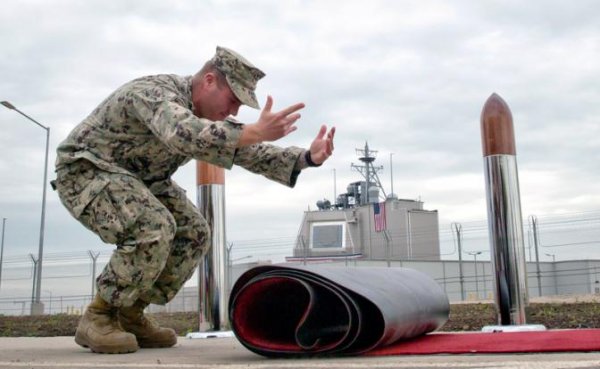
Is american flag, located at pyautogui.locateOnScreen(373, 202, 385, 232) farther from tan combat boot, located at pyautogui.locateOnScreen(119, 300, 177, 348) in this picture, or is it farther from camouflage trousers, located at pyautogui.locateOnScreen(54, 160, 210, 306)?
camouflage trousers, located at pyautogui.locateOnScreen(54, 160, 210, 306)

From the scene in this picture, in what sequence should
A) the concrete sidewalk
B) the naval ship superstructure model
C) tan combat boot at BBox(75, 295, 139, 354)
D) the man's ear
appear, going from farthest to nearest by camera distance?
the naval ship superstructure model
the man's ear
tan combat boot at BBox(75, 295, 139, 354)
the concrete sidewalk

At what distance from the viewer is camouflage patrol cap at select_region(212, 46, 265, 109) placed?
9.64 ft

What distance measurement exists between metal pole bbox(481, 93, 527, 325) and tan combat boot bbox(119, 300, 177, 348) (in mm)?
1969

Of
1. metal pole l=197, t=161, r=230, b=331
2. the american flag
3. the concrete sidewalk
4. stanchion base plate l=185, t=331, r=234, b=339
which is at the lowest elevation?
stanchion base plate l=185, t=331, r=234, b=339

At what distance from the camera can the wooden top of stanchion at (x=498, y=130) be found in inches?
161

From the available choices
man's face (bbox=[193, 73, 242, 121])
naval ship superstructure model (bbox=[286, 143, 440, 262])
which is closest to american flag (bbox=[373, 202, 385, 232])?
naval ship superstructure model (bbox=[286, 143, 440, 262])

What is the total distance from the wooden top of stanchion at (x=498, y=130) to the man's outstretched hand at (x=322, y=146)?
1381mm

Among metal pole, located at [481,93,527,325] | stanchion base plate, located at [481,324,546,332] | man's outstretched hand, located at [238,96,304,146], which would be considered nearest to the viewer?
man's outstretched hand, located at [238,96,304,146]

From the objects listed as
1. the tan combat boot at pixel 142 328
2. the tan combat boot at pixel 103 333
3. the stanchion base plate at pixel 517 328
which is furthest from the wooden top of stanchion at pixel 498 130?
the tan combat boot at pixel 103 333

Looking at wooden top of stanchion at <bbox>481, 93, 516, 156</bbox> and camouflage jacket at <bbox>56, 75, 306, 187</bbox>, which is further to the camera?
wooden top of stanchion at <bbox>481, 93, 516, 156</bbox>

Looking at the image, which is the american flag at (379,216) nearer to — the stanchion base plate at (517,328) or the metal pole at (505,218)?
the metal pole at (505,218)

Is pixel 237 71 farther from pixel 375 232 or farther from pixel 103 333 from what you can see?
pixel 375 232

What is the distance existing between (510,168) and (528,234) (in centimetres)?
1545

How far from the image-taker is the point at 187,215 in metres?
3.45
